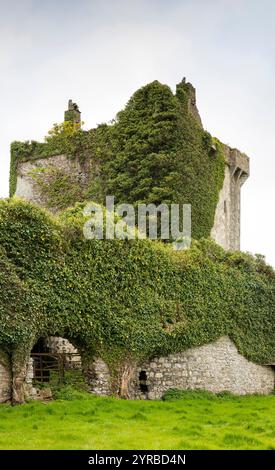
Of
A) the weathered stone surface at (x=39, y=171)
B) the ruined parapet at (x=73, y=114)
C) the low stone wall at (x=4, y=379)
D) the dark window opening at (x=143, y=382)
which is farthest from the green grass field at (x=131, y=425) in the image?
the ruined parapet at (x=73, y=114)

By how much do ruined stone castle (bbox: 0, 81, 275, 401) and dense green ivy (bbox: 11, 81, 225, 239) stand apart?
1.12 m

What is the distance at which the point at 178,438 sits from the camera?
17.8 meters

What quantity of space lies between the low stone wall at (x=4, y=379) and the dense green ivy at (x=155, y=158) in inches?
590

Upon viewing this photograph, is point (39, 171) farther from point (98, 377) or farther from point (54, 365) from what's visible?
point (98, 377)

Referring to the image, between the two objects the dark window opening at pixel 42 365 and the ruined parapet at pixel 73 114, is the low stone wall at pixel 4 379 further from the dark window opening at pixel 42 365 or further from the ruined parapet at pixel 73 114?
the ruined parapet at pixel 73 114

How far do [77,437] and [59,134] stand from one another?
26.3 m

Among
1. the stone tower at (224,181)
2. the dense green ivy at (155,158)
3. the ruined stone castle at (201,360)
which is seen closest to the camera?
the ruined stone castle at (201,360)

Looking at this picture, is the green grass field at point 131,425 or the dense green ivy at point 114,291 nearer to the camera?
the green grass field at point 131,425

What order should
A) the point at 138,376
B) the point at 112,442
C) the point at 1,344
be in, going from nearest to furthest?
the point at 112,442, the point at 1,344, the point at 138,376

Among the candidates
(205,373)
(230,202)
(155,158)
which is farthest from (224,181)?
(205,373)

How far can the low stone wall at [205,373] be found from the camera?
89.3 feet

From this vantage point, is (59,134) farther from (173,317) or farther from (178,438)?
(178,438)

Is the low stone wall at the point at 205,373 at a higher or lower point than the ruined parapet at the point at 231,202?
lower

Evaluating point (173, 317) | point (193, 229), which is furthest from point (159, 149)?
point (173, 317)
